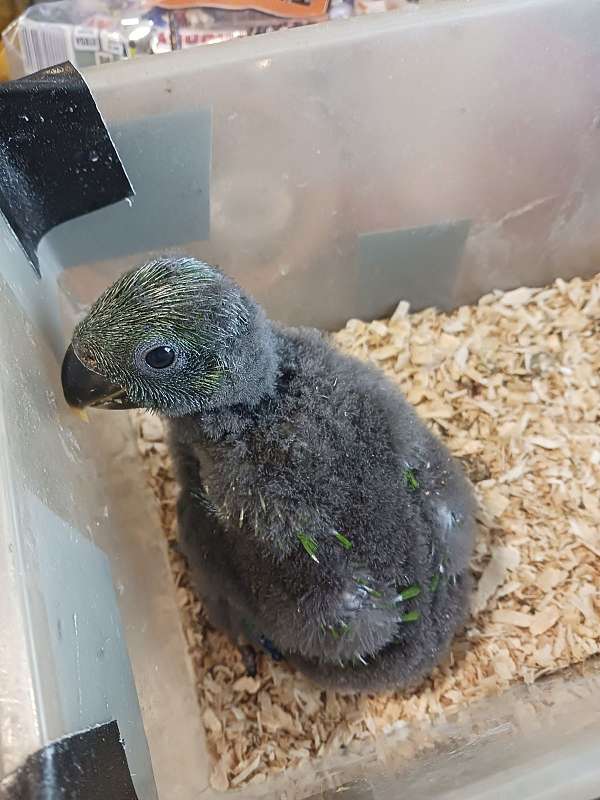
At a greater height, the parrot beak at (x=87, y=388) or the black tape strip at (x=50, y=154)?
the black tape strip at (x=50, y=154)

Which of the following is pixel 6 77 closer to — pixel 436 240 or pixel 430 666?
pixel 436 240

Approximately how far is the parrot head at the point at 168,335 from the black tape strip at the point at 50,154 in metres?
0.21

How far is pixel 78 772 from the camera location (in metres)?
0.58

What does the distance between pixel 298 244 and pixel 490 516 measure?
1.71 feet

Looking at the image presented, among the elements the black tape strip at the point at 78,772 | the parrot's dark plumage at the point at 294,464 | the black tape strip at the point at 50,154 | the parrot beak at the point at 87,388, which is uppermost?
the black tape strip at the point at 50,154

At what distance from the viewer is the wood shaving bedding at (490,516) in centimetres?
99

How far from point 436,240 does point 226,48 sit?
1.48 ft

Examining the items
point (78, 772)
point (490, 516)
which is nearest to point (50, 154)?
point (78, 772)

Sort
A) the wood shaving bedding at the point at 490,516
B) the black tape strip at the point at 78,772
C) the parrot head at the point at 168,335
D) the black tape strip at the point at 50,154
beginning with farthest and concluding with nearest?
the wood shaving bedding at the point at 490,516 → the black tape strip at the point at 50,154 → the parrot head at the point at 168,335 → the black tape strip at the point at 78,772

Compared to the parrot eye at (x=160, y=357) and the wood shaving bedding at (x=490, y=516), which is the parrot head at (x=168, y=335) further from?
the wood shaving bedding at (x=490, y=516)

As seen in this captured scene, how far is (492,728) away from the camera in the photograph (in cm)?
85

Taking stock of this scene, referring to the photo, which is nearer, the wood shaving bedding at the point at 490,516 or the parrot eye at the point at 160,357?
the parrot eye at the point at 160,357

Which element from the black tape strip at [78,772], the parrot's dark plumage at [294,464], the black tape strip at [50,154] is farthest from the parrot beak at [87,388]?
the black tape strip at [78,772]

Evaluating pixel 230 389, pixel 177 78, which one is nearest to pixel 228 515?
pixel 230 389
